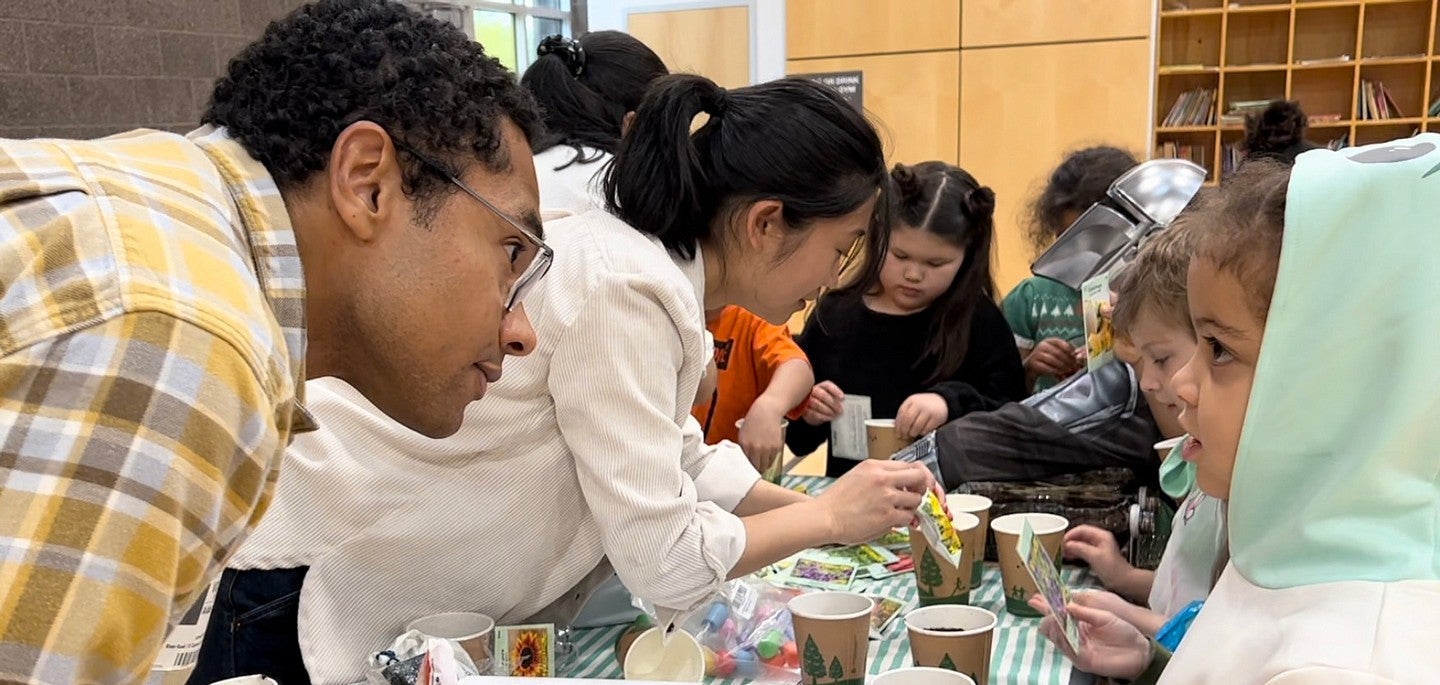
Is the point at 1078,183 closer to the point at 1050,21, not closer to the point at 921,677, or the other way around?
the point at 921,677

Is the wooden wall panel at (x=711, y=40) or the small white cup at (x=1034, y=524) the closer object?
the small white cup at (x=1034, y=524)

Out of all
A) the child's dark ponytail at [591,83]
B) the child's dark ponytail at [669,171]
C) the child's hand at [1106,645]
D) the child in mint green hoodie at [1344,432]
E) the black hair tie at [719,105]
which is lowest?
the child's hand at [1106,645]

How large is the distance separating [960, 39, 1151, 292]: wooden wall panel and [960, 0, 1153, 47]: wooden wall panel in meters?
0.05

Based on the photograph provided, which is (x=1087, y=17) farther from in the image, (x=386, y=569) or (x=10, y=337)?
(x=10, y=337)

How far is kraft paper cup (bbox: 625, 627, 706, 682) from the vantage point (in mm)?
1301

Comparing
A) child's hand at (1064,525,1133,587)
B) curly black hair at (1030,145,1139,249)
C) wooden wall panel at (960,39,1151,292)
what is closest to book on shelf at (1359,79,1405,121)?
wooden wall panel at (960,39,1151,292)

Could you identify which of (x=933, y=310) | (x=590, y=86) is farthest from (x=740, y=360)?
(x=590, y=86)

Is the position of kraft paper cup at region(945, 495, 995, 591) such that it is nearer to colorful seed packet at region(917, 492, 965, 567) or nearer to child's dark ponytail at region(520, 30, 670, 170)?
colorful seed packet at region(917, 492, 965, 567)

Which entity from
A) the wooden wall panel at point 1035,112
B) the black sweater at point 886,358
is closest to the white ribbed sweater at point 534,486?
the black sweater at point 886,358

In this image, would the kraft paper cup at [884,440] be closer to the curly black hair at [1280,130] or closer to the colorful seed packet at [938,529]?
the colorful seed packet at [938,529]

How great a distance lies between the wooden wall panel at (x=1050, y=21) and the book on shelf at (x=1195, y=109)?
53 cm

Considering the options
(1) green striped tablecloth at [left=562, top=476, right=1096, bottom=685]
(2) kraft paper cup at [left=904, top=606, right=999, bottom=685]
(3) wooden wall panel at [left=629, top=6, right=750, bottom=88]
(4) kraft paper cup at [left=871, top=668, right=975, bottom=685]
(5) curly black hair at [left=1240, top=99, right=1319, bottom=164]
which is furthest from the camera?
(3) wooden wall panel at [left=629, top=6, right=750, bottom=88]

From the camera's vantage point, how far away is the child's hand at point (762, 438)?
7.06 ft

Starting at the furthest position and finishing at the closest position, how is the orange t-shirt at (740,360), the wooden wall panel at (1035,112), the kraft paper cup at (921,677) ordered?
1. the wooden wall panel at (1035,112)
2. the orange t-shirt at (740,360)
3. the kraft paper cup at (921,677)
